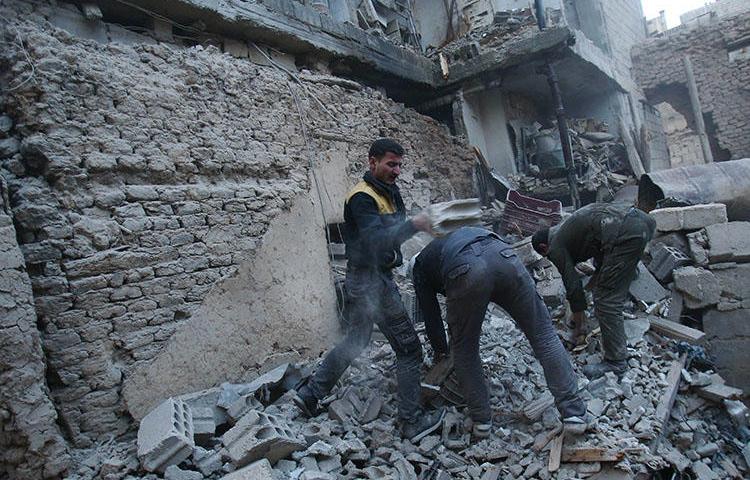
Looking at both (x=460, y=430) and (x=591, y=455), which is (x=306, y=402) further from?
(x=591, y=455)

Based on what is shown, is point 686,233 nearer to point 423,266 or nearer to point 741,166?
point 741,166

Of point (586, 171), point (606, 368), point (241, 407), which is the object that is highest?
point (586, 171)

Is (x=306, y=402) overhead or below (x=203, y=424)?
below

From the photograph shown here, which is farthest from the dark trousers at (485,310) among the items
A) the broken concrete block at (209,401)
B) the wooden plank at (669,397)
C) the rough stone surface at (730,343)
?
the rough stone surface at (730,343)

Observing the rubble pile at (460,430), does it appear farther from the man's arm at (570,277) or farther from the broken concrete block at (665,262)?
the broken concrete block at (665,262)

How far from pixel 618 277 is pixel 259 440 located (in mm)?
2978

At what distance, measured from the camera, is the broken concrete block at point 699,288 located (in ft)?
15.5

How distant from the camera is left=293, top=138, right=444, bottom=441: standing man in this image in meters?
3.10

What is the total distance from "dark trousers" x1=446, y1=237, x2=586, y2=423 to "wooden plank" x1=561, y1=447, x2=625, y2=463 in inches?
8.3

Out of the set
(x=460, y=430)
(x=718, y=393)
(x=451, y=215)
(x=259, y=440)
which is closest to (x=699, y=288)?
(x=718, y=393)

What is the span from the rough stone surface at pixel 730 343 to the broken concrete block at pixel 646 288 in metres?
0.62

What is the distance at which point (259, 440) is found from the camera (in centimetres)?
260

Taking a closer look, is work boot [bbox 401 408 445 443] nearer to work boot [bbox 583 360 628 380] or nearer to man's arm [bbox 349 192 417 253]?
man's arm [bbox 349 192 417 253]

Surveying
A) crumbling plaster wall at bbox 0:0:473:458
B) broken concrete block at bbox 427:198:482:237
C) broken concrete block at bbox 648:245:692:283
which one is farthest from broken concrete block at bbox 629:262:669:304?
crumbling plaster wall at bbox 0:0:473:458
